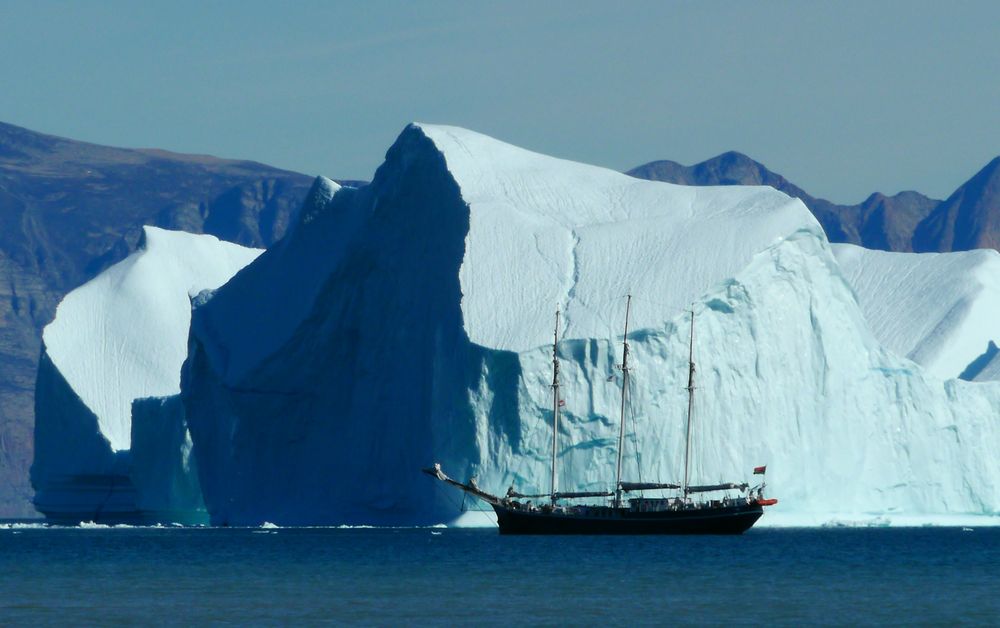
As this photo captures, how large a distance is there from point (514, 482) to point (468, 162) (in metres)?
8.67

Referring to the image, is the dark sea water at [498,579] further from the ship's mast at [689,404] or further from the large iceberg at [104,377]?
the large iceberg at [104,377]

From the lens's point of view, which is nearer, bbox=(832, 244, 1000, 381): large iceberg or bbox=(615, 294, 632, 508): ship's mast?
bbox=(615, 294, 632, 508): ship's mast

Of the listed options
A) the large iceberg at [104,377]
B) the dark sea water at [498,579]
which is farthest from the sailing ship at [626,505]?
the large iceberg at [104,377]

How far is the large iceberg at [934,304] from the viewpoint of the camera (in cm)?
6438

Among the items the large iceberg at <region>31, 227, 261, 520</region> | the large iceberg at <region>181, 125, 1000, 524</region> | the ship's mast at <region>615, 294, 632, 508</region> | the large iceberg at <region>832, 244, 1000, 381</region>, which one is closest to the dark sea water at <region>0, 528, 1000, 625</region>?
the ship's mast at <region>615, 294, 632, 508</region>

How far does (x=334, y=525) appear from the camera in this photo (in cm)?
4978

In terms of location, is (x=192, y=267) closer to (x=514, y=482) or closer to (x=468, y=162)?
(x=468, y=162)

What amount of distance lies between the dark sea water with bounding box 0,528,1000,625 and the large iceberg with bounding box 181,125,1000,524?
1.59 meters

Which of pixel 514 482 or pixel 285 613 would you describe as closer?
pixel 285 613

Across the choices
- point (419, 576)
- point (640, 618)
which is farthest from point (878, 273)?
point (640, 618)

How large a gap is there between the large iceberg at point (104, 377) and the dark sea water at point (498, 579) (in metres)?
12.6

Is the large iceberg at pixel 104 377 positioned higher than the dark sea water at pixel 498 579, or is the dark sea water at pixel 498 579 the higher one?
the large iceberg at pixel 104 377

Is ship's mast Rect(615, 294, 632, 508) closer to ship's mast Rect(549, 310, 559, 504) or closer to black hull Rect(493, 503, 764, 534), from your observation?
black hull Rect(493, 503, 764, 534)

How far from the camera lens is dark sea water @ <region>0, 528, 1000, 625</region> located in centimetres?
2975
